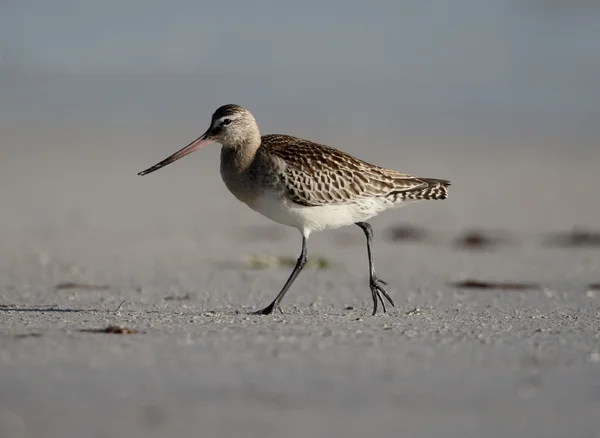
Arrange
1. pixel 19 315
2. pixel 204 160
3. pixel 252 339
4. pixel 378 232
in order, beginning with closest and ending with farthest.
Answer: pixel 252 339
pixel 19 315
pixel 378 232
pixel 204 160

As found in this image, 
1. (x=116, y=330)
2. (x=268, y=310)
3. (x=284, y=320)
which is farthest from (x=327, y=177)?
(x=116, y=330)

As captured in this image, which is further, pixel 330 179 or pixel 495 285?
pixel 495 285

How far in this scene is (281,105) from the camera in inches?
A: 1228

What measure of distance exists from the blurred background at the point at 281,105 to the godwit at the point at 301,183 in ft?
16.2

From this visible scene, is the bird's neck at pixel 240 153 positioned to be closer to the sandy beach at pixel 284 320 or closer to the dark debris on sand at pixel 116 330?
the sandy beach at pixel 284 320

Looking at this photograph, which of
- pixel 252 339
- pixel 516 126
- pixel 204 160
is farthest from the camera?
pixel 516 126

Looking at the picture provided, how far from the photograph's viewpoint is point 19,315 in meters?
8.53

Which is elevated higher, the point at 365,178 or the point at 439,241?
the point at 365,178

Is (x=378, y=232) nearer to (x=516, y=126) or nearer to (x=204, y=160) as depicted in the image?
(x=204, y=160)

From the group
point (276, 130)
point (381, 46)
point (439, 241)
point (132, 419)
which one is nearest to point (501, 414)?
point (132, 419)

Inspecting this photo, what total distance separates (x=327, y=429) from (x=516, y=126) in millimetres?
23737

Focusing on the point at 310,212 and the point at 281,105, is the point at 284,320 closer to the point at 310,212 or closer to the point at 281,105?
the point at 310,212

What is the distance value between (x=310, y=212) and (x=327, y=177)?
35 centimetres

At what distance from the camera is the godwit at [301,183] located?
9.27m
